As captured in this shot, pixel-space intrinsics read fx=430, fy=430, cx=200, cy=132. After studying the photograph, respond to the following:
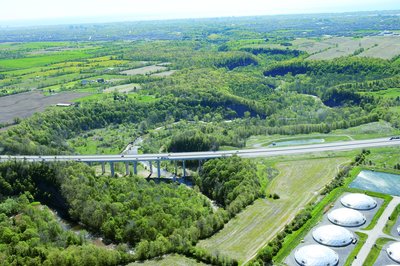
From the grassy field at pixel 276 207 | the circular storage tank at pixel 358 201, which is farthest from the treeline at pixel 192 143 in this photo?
the circular storage tank at pixel 358 201

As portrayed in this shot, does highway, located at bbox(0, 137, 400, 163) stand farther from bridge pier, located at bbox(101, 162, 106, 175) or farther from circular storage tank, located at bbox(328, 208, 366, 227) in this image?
circular storage tank, located at bbox(328, 208, 366, 227)

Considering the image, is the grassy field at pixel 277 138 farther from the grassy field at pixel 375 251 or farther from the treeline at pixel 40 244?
the treeline at pixel 40 244

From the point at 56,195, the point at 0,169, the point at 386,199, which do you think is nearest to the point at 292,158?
the point at 386,199

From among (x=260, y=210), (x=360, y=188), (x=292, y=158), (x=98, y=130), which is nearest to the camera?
(x=260, y=210)

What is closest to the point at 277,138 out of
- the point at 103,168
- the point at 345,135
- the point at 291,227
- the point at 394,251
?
the point at 345,135

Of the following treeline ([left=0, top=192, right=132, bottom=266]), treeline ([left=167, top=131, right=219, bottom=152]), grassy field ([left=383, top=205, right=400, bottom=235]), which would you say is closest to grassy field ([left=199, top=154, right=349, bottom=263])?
grassy field ([left=383, top=205, right=400, bottom=235])

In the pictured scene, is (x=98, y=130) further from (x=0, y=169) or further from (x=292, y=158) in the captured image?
(x=292, y=158)
